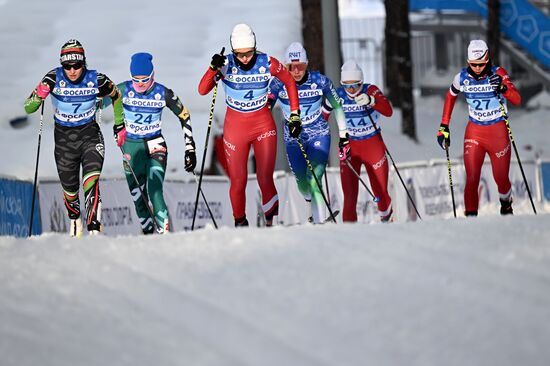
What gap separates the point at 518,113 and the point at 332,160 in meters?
16.5

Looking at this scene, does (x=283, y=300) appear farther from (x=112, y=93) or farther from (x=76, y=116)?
(x=112, y=93)

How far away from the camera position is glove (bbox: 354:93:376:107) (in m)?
12.3

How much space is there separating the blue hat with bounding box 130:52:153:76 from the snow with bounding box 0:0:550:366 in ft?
12.6

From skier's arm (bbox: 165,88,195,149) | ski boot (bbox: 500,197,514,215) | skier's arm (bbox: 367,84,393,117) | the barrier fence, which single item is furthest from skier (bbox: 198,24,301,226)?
ski boot (bbox: 500,197,514,215)

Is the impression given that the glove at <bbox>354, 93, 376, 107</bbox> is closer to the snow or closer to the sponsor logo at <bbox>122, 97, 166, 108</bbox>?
the sponsor logo at <bbox>122, 97, 166, 108</bbox>

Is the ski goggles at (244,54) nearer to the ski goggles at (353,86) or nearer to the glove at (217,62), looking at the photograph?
the glove at (217,62)

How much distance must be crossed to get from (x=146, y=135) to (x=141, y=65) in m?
0.66

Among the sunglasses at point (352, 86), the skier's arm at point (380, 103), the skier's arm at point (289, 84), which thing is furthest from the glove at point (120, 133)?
the skier's arm at point (380, 103)

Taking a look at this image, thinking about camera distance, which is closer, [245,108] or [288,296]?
[288,296]

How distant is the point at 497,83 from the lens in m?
11.2

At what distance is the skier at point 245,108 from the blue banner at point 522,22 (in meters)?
23.0

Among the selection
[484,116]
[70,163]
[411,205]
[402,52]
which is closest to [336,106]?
[484,116]

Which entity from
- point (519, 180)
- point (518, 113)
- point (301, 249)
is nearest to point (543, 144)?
point (518, 113)

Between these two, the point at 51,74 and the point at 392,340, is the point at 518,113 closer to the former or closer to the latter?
the point at 51,74
